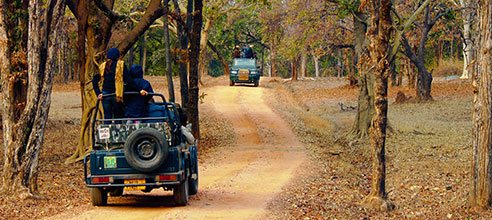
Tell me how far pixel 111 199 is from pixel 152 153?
6.84 ft

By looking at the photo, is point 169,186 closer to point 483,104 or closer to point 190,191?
point 190,191

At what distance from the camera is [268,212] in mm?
9508

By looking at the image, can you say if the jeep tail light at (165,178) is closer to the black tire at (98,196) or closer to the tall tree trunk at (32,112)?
the black tire at (98,196)

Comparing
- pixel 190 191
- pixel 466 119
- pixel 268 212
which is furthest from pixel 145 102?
pixel 466 119

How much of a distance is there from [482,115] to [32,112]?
8.00m

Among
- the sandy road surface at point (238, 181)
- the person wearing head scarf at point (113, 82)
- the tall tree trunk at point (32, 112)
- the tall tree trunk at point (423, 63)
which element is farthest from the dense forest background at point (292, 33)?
the person wearing head scarf at point (113, 82)

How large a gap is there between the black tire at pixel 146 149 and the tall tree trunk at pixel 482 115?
18.9 feet

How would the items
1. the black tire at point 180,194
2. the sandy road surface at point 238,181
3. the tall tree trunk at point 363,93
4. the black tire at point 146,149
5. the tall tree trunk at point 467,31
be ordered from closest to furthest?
the black tire at point 146,149 < the sandy road surface at point 238,181 < the black tire at point 180,194 < the tall tree trunk at point 363,93 < the tall tree trunk at point 467,31

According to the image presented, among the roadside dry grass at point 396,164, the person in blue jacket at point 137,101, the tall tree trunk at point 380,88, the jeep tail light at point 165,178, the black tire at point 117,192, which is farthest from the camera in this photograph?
the roadside dry grass at point 396,164

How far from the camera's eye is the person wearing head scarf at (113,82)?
9.47 metres

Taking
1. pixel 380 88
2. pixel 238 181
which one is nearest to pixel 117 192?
pixel 238 181

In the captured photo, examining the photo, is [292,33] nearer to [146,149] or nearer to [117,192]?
[117,192]

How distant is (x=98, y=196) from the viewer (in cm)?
926

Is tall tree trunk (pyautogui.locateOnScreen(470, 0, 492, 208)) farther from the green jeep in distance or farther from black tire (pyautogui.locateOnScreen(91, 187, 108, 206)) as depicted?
the green jeep in distance
